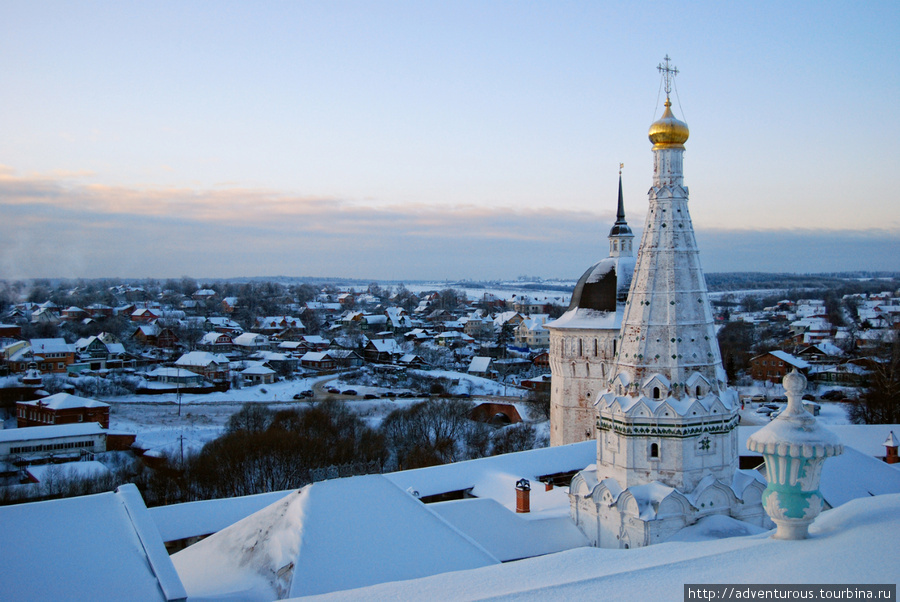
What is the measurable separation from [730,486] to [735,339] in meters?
66.9

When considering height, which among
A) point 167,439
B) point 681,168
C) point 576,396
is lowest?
point 167,439

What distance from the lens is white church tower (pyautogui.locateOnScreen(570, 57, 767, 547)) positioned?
38.3 ft

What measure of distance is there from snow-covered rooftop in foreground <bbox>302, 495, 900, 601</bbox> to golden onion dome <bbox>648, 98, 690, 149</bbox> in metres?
8.60

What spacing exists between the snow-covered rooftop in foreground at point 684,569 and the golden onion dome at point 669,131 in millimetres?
8595

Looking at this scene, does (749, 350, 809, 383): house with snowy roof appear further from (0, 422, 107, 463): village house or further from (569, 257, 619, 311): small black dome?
(0, 422, 107, 463): village house

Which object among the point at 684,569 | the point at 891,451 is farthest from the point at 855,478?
the point at 684,569

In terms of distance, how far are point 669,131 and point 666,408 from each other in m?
4.95

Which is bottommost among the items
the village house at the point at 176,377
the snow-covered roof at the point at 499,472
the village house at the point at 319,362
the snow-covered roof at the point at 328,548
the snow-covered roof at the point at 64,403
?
the village house at the point at 319,362

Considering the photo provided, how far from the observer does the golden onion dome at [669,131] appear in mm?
12523

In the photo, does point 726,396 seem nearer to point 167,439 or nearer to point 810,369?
point 167,439

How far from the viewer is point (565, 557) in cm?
516

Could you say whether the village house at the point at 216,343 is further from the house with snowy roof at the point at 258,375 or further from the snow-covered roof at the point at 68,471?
the snow-covered roof at the point at 68,471

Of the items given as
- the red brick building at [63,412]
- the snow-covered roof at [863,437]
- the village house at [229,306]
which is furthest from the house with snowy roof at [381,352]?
the village house at [229,306]

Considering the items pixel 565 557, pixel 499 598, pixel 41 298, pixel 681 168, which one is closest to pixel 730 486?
pixel 681 168
